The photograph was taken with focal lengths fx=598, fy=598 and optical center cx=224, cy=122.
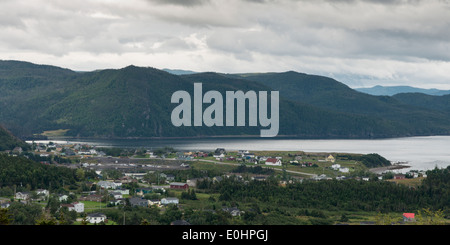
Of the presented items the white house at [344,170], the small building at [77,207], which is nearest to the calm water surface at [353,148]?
the white house at [344,170]

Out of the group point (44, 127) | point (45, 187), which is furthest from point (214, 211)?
point (44, 127)

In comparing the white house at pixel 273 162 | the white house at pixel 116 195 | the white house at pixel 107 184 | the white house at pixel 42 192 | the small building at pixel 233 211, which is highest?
the white house at pixel 273 162

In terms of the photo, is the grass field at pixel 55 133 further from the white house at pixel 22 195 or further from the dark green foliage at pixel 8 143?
the white house at pixel 22 195

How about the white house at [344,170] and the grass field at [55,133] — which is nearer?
the white house at [344,170]

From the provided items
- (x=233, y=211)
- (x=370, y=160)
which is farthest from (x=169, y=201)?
(x=370, y=160)

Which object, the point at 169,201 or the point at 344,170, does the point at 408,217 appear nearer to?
the point at 169,201

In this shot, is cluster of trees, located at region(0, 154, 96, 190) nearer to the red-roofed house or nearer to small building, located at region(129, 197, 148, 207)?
small building, located at region(129, 197, 148, 207)
